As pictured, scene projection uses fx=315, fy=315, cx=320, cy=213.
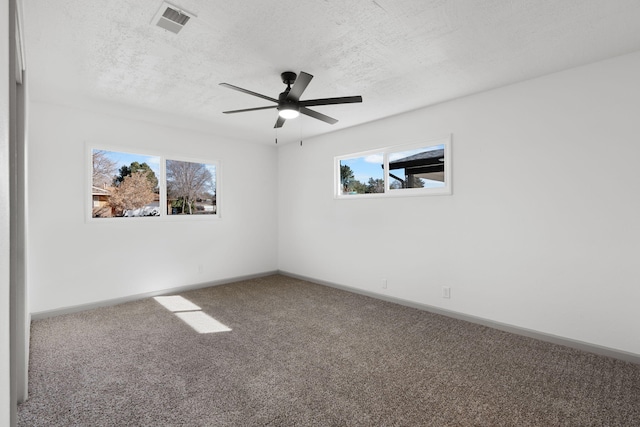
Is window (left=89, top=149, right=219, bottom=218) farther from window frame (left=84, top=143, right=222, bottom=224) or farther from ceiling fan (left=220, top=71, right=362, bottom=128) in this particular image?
ceiling fan (left=220, top=71, right=362, bottom=128)

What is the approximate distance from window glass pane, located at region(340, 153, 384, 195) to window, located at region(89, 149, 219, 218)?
7.20 ft

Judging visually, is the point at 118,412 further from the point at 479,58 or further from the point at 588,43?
the point at 588,43

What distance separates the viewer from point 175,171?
491 cm

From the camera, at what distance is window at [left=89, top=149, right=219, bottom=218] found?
4223mm

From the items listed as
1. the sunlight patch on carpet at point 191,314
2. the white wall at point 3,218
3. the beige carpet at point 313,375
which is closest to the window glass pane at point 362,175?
the beige carpet at point 313,375

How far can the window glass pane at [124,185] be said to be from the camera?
419 centimetres

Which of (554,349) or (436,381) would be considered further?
(554,349)

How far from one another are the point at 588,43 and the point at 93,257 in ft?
18.4

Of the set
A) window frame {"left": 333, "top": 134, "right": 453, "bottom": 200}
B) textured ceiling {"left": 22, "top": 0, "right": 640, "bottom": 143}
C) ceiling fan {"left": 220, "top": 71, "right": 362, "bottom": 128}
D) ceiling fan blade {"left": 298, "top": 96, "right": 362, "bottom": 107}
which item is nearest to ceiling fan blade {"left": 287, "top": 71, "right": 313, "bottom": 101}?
ceiling fan {"left": 220, "top": 71, "right": 362, "bottom": 128}

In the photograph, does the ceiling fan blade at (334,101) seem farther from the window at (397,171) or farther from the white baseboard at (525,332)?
the white baseboard at (525,332)

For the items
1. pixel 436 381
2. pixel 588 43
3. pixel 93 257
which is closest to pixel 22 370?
pixel 93 257

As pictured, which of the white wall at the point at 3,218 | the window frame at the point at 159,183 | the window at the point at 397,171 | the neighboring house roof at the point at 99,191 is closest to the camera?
the white wall at the point at 3,218

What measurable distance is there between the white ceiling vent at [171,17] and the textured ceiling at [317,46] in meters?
0.04

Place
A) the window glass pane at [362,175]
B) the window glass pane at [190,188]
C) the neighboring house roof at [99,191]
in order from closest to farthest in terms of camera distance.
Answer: the neighboring house roof at [99,191] < the window glass pane at [362,175] < the window glass pane at [190,188]
